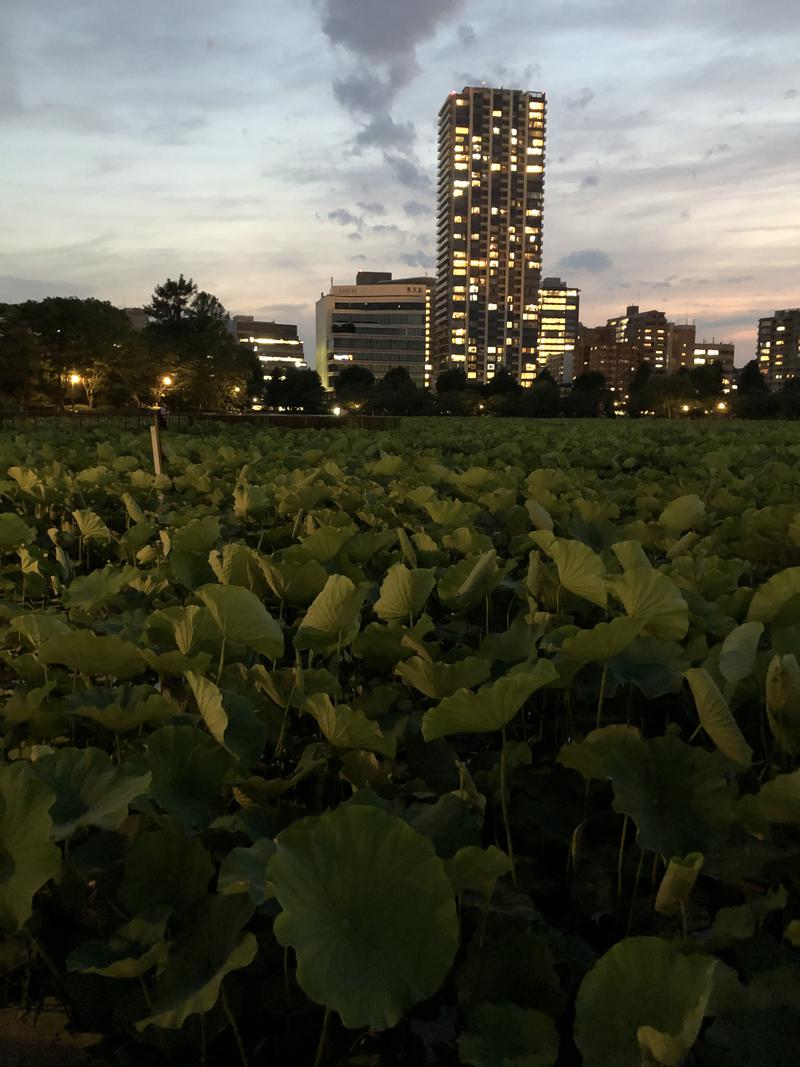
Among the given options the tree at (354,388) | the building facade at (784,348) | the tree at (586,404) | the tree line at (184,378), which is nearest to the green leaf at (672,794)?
the tree line at (184,378)

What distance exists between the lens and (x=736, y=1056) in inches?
31.5

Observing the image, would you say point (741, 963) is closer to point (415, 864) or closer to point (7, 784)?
point (415, 864)

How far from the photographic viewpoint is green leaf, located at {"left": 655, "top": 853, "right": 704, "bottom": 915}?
882 mm

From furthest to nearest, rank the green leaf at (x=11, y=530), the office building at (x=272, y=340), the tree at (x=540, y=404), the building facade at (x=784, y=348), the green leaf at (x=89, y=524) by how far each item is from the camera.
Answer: the building facade at (x=784, y=348)
the office building at (x=272, y=340)
the tree at (x=540, y=404)
the green leaf at (x=89, y=524)
the green leaf at (x=11, y=530)

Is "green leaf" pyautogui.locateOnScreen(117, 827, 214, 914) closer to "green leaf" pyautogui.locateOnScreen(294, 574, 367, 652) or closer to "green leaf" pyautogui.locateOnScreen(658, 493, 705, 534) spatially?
"green leaf" pyautogui.locateOnScreen(294, 574, 367, 652)

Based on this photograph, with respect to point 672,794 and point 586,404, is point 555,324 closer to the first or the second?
point 586,404

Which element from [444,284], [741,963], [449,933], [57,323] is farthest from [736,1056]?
[444,284]

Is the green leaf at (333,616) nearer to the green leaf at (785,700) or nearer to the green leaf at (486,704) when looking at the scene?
the green leaf at (486,704)

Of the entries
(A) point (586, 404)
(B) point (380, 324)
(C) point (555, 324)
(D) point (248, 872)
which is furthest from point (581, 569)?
(C) point (555, 324)

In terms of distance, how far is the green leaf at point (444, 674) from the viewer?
1325 mm

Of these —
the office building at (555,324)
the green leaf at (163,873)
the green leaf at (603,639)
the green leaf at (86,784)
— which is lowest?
the green leaf at (163,873)

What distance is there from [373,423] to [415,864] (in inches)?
1052

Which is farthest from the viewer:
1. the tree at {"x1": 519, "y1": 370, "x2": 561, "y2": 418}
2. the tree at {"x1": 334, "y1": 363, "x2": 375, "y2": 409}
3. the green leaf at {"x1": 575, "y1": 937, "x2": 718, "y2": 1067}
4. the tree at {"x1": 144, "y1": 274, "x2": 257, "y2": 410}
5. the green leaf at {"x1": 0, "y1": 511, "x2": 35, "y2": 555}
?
the tree at {"x1": 334, "y1": 363, "x2": 375, "y2": 409}

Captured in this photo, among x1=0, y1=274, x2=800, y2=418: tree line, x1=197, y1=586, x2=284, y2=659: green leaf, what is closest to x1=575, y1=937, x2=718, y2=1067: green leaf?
x1=197, y1=586, x2=284, y2=659: green leaf
